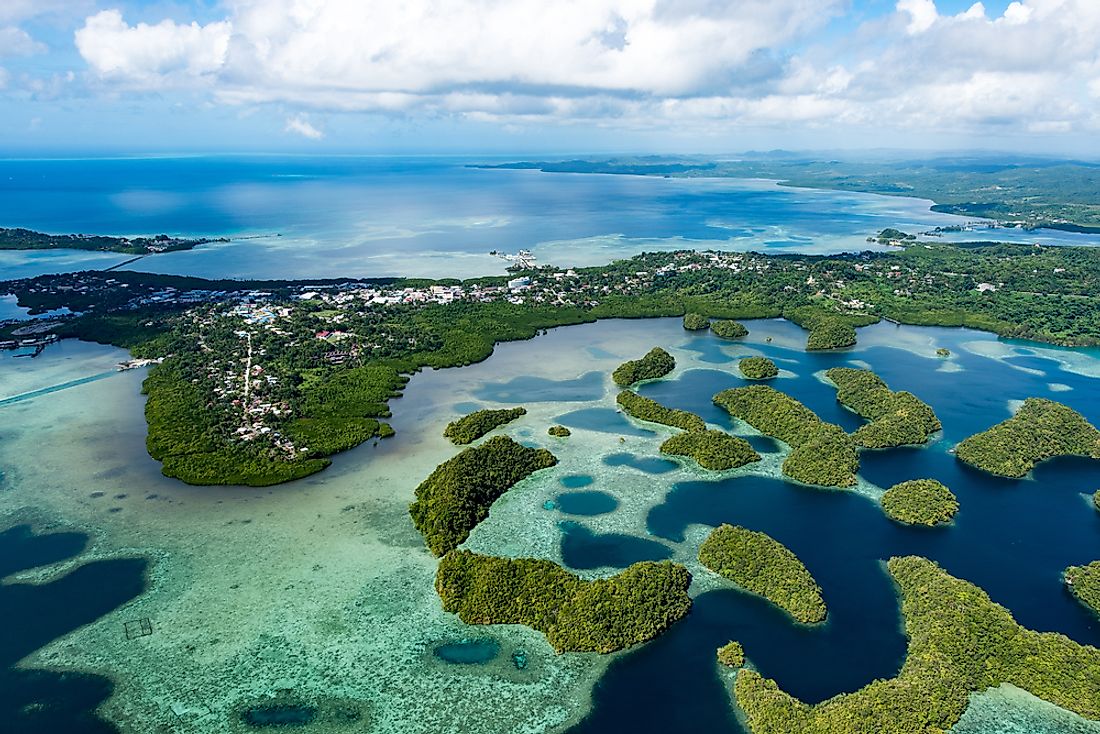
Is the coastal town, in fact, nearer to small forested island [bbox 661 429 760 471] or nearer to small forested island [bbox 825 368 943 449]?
small forested island [bbox 661 429 760 471]

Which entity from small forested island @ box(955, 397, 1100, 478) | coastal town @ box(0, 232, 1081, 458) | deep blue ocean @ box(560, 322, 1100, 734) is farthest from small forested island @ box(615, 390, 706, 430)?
coastal town @ box(0, 232, 1081, 458)

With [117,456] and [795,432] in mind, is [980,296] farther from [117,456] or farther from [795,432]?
[117,456]

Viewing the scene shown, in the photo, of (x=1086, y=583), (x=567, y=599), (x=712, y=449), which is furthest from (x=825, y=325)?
(x=567, y=599)

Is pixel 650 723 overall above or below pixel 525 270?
below

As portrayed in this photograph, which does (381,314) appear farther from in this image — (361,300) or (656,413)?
(656,413)

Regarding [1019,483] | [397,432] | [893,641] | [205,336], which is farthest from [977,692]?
[205,336]
